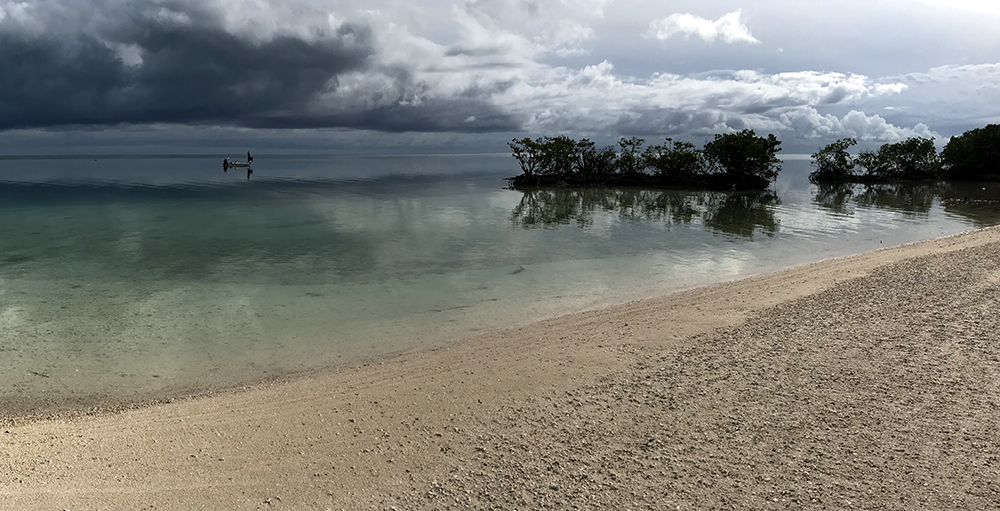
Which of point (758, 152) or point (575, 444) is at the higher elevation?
point (758, 152)

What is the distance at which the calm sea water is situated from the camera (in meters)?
8.91

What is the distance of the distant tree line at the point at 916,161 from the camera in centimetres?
6028

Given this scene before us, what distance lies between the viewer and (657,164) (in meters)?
54.4

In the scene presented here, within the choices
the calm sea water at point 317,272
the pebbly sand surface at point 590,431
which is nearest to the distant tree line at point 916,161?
the calm sea water at point 317,272

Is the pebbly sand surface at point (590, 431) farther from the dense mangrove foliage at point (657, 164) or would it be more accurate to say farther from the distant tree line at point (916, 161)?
the distant tree line at point (916, 161)

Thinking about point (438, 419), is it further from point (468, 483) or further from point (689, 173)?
point (689, 173)

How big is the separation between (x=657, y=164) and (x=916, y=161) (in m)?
32.8

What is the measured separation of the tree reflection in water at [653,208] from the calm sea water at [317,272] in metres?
0.29

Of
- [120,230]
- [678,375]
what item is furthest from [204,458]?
[120,230]

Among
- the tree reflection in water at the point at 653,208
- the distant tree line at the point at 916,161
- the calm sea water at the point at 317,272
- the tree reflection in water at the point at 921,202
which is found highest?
the distant tree line at the point at 916,161

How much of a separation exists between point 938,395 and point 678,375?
2.72 meters

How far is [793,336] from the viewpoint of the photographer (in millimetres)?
8367


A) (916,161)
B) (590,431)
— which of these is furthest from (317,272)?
(916,161)

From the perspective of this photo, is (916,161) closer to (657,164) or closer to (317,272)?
(657,164)
